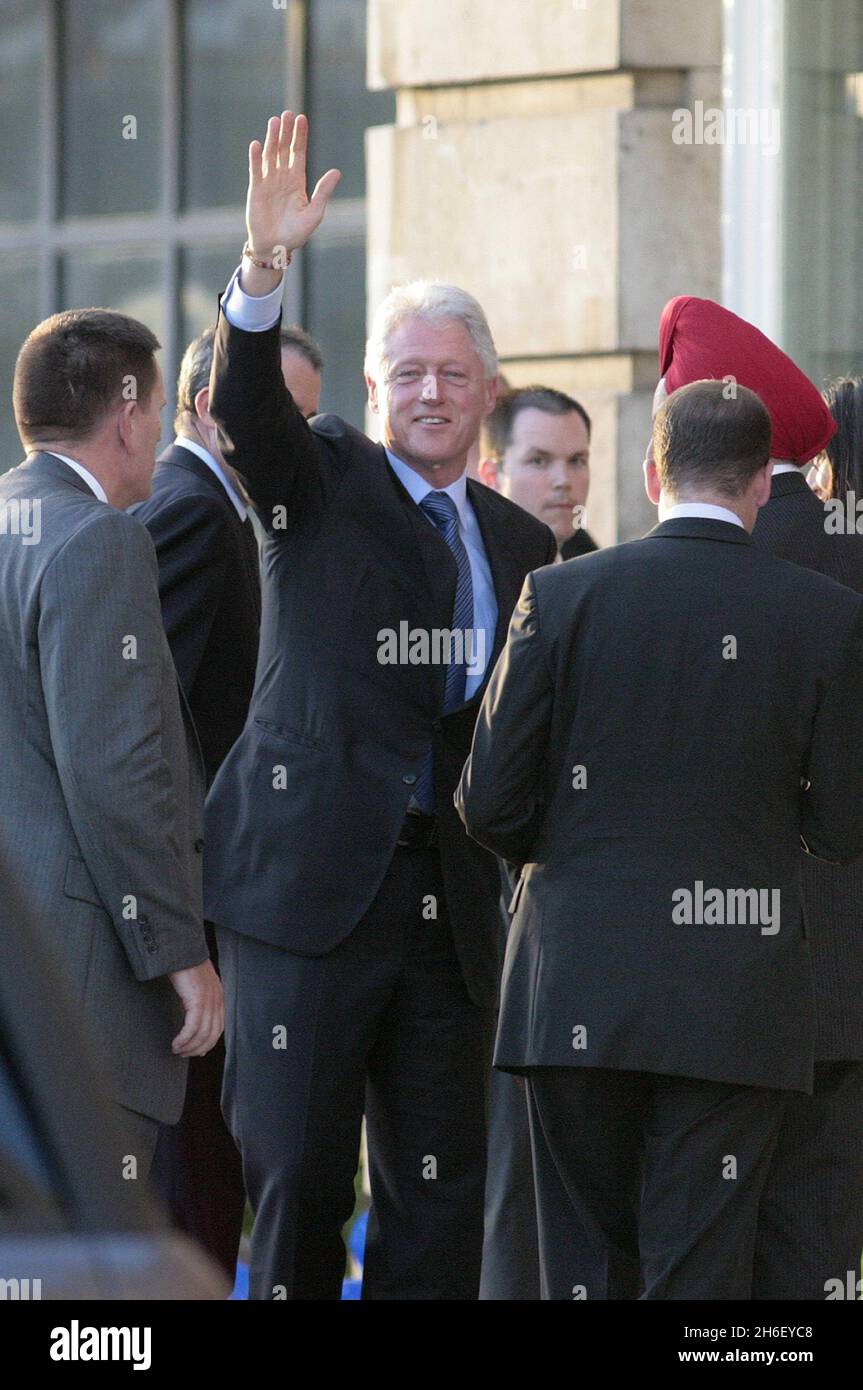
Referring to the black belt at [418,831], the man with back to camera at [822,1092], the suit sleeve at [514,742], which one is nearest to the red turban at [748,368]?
the man with back to camera at [822,1092]

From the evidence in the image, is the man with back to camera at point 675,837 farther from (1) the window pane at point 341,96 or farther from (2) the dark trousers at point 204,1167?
(1) the window pane at point 341,96

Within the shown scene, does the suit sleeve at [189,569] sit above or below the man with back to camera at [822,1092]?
above

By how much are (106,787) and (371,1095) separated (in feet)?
3.10

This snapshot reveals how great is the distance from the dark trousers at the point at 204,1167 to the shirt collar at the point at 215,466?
3.08 ft

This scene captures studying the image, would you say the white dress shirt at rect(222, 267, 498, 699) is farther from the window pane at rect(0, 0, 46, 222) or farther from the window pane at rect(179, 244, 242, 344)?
the window pane at rect(0, 0, 46, 222)

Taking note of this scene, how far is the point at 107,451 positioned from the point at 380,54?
4.03m

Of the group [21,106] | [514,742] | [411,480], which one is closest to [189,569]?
[411,480]

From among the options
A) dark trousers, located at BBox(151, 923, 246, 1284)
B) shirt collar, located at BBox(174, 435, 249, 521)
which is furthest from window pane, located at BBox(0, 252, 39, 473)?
dark trousers, located at BBox(151, 923, 246, 1284)

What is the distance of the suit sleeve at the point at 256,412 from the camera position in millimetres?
3820

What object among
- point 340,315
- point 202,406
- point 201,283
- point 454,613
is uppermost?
point 201,283

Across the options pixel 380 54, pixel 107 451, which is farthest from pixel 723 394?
pixel 380 54

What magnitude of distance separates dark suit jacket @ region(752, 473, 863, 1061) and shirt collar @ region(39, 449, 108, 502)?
120 cm

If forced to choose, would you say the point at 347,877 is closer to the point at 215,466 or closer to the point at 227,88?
the point at 215,466

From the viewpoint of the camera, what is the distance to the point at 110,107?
8.77 metres
